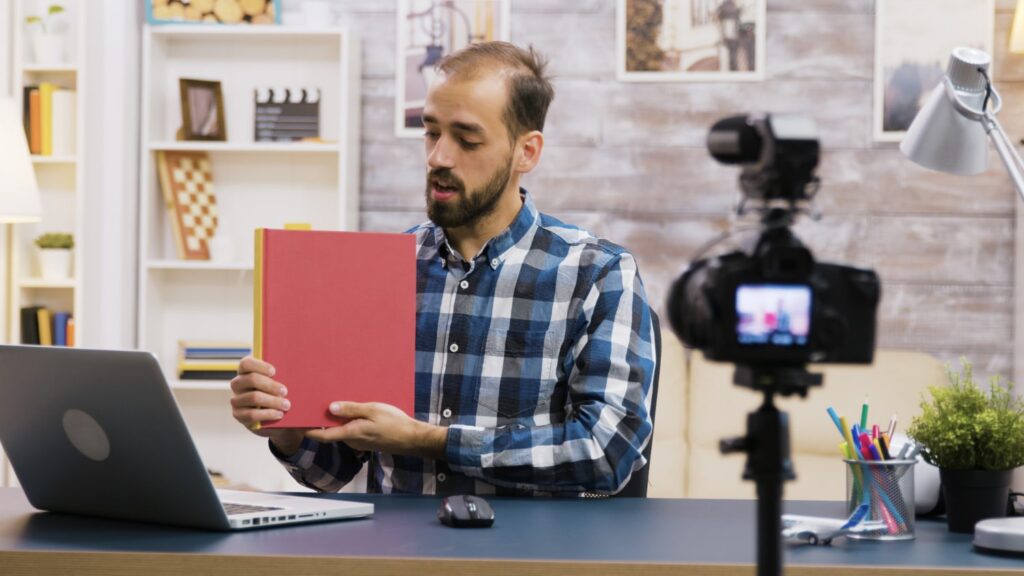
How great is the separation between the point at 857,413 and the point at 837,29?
1186 mm

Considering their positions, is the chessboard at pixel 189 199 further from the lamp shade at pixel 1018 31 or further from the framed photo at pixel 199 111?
the lamp shade at pixel 1018 31

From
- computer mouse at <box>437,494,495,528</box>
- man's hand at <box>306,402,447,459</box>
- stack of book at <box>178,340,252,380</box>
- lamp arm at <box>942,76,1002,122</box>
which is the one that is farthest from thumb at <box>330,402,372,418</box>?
stack of book at <box>178,340,252,380</box>

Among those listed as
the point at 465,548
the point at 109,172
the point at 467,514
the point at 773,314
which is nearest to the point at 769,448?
the point at 773,314

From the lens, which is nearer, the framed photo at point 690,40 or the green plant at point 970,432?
the green plant at point 970,432

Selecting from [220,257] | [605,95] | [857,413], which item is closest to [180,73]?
[220,257]

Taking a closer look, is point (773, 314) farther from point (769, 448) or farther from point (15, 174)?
point (15, 174)

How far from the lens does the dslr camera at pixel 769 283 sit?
2.20 feet

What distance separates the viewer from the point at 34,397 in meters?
1.29

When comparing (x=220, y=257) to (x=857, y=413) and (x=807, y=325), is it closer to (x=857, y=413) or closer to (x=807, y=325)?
(x=857, y=413)

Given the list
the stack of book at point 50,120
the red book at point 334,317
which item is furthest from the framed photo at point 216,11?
the red book at point 334,317

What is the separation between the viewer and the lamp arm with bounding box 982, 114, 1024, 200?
1.40 metres

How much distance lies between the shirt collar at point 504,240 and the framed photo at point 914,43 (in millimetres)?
2164

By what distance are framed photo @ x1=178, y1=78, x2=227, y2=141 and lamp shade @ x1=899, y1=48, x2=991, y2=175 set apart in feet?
8.56

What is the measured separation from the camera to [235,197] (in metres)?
3.82
